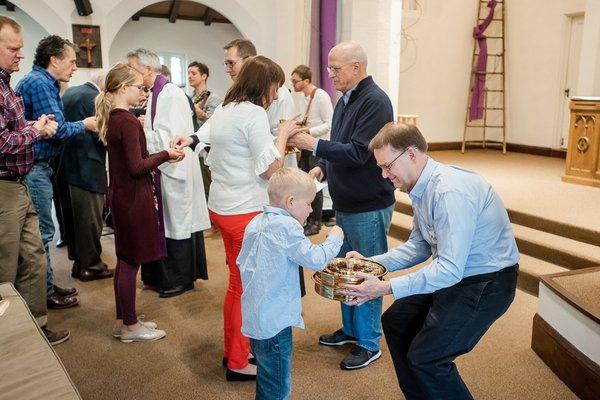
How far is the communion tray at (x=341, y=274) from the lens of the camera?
6.32ft

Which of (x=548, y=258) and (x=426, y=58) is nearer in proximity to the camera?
(x=548, y=258)

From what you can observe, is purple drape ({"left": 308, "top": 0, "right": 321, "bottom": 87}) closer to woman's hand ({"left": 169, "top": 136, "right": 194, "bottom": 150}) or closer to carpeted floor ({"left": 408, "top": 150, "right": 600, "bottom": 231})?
carpeted floor ({"left": 408, "top": 150, "right": 600, "bottom": 231})

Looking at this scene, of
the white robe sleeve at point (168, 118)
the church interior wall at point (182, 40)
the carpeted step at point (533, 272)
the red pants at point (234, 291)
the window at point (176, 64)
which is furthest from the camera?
the window at point (176, 64)

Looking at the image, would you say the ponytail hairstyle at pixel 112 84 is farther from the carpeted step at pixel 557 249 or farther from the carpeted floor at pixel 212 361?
the carpeted step at pixel 557 249

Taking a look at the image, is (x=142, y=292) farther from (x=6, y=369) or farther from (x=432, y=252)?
(x=432, y=252)

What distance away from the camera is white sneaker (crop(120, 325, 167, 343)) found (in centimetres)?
305

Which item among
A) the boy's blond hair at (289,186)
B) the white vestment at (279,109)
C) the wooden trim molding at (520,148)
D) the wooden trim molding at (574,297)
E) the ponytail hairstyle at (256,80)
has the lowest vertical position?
the wooden trim molding at (574,297)

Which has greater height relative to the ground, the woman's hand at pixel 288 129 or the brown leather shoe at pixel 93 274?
the woman's hand at pixel 288 129

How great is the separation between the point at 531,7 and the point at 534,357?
7.60m

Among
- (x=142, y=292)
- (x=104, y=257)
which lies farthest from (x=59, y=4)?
(x=142, y=292)

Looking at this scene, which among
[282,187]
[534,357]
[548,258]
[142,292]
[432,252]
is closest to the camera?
[282,187]

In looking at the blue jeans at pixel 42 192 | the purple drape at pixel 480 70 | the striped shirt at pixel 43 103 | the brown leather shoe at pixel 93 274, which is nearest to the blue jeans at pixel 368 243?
the striped shirt at pixel 43 103

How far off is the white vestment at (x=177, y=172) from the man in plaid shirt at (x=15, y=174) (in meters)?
0.65

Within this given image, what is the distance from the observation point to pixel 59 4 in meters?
6.39
